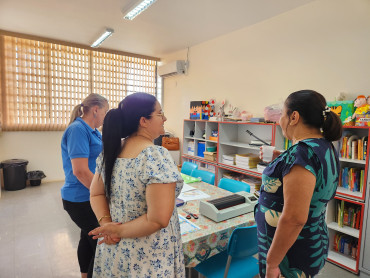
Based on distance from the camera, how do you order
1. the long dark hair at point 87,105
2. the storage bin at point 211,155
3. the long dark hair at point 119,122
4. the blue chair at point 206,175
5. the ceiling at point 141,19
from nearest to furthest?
1. the long dark hair at point 119,122
2. the long dark hair at point 87,105
3. the blue chair at point 206,175
4. the ceiling at point 141,19
5. the storage bin at point 211,155

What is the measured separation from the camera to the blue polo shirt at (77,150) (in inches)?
65.2

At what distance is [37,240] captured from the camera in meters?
2.87

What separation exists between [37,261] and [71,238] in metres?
0.50

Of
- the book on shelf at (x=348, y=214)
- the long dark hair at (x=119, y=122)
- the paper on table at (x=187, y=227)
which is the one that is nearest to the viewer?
the long dark hair at (x=119, y=122)

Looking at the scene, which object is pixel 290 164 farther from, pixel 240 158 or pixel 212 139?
pixel 212 139

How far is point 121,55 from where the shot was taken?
576 cm

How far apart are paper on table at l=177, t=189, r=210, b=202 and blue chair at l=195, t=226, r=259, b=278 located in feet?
1.80

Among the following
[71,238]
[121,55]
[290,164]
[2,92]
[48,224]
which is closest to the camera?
[290,164]

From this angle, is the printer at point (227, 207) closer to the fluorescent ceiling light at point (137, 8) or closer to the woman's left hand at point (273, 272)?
the woman's left hand at point (273, 272)

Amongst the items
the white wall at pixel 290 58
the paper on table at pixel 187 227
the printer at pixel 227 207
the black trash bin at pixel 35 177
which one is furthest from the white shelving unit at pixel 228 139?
the black trash bin at pixel 35 177

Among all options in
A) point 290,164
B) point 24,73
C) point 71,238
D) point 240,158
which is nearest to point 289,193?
point 290,164

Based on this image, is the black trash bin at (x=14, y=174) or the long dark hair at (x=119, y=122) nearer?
the long dark hair at (x=119, y=122)

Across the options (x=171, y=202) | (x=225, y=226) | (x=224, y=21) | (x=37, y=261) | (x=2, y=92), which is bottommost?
(x=37, y=261)

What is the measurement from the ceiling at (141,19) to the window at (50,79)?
14.5 inches
